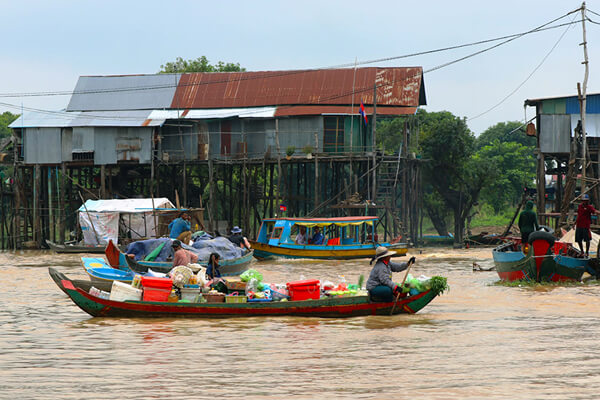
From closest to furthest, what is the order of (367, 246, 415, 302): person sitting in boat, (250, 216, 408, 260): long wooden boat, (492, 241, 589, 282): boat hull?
1. (367, 246, 415, 302): person sitting in boat
2. (492, 241, 589, 282): boat hull
3. (250, 216, 408, 260): long wooden boat

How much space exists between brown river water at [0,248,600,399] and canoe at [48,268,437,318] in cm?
15

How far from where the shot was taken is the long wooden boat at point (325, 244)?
28.1 m

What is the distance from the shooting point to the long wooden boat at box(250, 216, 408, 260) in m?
28.1

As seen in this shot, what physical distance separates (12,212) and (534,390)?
34912mm

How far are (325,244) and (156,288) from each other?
50.6ft

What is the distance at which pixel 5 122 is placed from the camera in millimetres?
63750

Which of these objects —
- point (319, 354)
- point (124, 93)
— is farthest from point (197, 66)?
point (319, 354)

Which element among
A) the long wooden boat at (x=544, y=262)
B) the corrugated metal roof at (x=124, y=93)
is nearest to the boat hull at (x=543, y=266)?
the long wooden boat at (x=544, y=262)

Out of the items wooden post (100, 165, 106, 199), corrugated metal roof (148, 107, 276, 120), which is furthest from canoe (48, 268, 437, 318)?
wooden post (100, 165, 106, 199)

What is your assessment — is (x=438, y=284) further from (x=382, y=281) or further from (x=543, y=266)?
(x=543, y=266)

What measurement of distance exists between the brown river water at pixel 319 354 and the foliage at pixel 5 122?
47.6 meters

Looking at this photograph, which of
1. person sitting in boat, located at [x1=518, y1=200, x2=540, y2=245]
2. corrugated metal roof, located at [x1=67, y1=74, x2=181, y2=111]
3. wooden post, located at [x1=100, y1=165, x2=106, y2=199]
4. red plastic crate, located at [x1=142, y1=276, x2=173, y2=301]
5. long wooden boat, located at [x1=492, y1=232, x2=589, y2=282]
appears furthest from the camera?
corrugated metal roof, located at [x1=67, y1=74, x2=181, y2=111]

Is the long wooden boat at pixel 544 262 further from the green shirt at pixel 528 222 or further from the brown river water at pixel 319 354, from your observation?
the brown river water at pixel 319 354

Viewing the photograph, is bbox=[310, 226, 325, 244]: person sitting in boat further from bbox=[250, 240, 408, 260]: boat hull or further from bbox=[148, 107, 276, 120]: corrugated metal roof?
bbox=[148, 107, 276, 120]: corrugated metal roof
